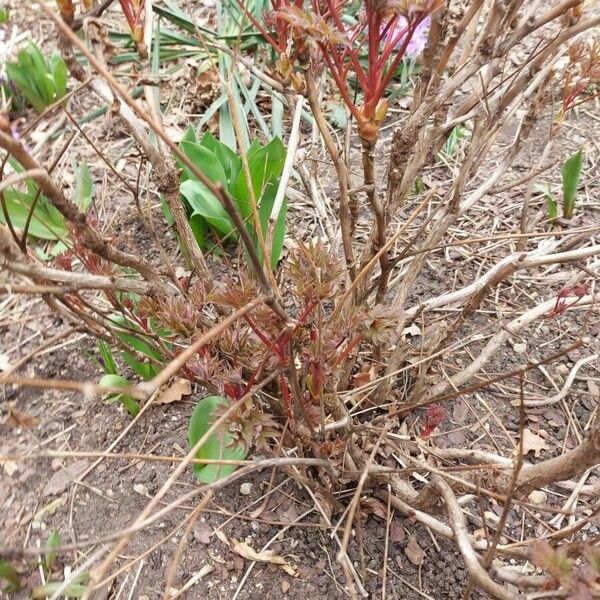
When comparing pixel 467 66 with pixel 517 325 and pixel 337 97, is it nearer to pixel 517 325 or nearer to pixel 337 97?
pixel 517 325

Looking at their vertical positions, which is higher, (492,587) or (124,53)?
(124,53)

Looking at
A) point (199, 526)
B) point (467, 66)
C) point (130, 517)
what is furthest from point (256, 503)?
point (467, 66)

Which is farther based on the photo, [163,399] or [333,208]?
[333,208]

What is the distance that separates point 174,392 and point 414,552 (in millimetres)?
Result: 646

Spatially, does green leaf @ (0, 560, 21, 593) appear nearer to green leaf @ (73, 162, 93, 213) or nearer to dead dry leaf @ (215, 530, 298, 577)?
dead dry leaf @ (215, 530, 298, 577)

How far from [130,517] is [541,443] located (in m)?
0.91

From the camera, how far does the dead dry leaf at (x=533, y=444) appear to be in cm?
127

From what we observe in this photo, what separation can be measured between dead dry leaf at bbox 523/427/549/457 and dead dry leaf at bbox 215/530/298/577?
0.57 m

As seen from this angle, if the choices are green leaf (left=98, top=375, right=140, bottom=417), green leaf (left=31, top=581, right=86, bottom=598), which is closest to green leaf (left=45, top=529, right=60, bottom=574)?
green leaf (left=31, top=581, right=86, bottom=598)

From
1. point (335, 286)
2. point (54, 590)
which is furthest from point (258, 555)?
point (335, 286)

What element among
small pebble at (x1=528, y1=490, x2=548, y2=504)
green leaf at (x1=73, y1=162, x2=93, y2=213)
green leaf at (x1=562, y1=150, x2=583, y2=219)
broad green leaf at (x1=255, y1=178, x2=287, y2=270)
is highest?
green leaf at (x1=73, y1=162, x2=93, y2=213)

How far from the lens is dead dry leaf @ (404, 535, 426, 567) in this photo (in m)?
1.13

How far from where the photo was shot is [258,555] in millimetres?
1146

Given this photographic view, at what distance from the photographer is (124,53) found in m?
2.38
